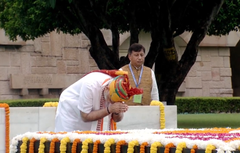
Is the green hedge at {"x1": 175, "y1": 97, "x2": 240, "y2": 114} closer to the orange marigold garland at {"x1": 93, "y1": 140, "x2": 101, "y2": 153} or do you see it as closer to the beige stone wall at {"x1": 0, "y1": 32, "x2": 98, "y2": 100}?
the beige stone wall at {"x1": 0, "y1": 32, "x2": 98, "y2": 100}

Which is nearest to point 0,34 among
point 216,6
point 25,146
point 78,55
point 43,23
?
point 78,55

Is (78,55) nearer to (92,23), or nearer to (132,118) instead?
(92,23)

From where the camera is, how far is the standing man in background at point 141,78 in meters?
7.72

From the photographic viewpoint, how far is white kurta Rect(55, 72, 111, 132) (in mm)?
4816

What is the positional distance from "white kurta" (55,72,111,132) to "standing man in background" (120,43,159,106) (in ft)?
8.26

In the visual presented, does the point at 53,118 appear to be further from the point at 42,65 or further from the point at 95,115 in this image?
the point at 42,65

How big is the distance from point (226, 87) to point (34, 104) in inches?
379

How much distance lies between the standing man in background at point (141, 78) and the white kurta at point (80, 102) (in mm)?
2516

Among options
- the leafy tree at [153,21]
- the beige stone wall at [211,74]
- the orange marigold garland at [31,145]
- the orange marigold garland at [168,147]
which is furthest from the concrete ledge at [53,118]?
the beige stone wall at [211,74]

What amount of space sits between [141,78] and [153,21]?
6.11 meters

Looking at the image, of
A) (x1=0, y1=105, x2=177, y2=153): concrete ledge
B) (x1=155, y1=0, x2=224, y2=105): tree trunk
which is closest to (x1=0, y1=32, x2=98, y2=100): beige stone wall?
(x1=155, y1=0, x2=224, y2=105): tree trunk

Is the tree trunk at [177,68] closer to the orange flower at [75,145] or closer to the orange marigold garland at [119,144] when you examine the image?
the orange flower at [75,145]

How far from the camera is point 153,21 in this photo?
13938mm

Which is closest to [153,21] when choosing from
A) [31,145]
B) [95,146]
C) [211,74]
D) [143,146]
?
[31,145]
